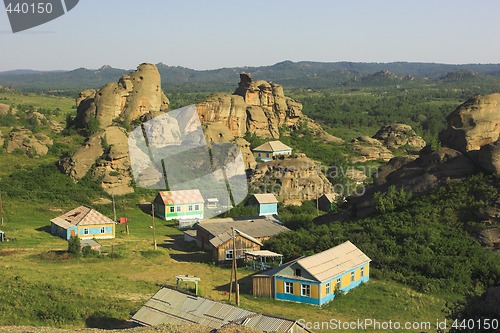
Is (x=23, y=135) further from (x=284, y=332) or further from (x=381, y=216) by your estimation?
(x=284, y=332)

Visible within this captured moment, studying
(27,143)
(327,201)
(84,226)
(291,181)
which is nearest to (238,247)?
(84,226)

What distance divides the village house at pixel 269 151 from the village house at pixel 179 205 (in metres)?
19.0

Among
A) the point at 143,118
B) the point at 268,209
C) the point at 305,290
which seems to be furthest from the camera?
the point at 143,118

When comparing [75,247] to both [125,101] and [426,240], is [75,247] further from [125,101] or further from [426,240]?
[125,101]

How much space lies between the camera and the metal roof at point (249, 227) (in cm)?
4019

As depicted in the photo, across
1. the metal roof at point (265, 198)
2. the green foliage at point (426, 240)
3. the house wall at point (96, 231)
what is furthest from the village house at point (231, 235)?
the metal roof at point (265, 198)

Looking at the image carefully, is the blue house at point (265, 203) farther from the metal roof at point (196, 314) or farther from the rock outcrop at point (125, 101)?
the metal roof at point (196, 314)

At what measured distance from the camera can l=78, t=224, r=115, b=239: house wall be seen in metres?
42.5

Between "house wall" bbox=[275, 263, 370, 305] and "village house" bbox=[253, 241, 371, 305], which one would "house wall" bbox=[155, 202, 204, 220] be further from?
"house wall" bbox=[275, 263, 370, 305]

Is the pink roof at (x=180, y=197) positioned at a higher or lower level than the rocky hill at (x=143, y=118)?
lower

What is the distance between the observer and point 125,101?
6862cm

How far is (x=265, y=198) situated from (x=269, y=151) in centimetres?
1813

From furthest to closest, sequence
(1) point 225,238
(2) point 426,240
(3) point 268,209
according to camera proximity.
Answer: (3) point 268,209, (1) point 225,238, (2) point 426,240

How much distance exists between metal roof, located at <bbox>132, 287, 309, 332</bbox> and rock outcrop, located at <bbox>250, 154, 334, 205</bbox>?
31.7 metres
